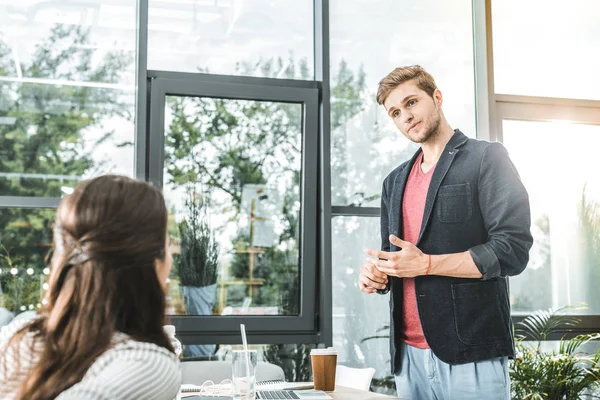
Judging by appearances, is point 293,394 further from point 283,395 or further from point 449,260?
point 449,260

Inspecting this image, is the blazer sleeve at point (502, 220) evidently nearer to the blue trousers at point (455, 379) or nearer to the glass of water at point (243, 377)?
the blue trousers at point (455, 379)

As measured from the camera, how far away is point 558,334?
4.46 m

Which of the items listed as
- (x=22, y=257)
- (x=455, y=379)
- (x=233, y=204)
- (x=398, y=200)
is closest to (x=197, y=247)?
(x=233, y=204)

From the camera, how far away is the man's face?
8.15 feet

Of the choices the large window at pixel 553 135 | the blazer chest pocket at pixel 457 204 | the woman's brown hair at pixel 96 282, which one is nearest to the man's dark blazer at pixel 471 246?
the blazer chest pocket at pixel 457 204

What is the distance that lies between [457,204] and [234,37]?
2291 mm

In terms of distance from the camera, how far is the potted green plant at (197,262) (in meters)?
3.88

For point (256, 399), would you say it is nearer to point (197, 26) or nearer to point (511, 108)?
point (197, 26)

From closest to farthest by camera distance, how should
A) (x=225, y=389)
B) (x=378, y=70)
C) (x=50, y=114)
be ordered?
1. (x=225, y=389)
2. (x=50, y=114)
3. (x=378, y=70)

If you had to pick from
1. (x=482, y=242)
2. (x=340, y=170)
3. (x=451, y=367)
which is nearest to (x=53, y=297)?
(x=451, y=367)

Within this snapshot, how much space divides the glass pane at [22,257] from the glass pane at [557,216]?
2.76 m

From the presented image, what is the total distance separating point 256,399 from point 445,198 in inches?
34.0

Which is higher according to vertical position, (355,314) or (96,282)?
(96,282)

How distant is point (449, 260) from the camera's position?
2188 mm
